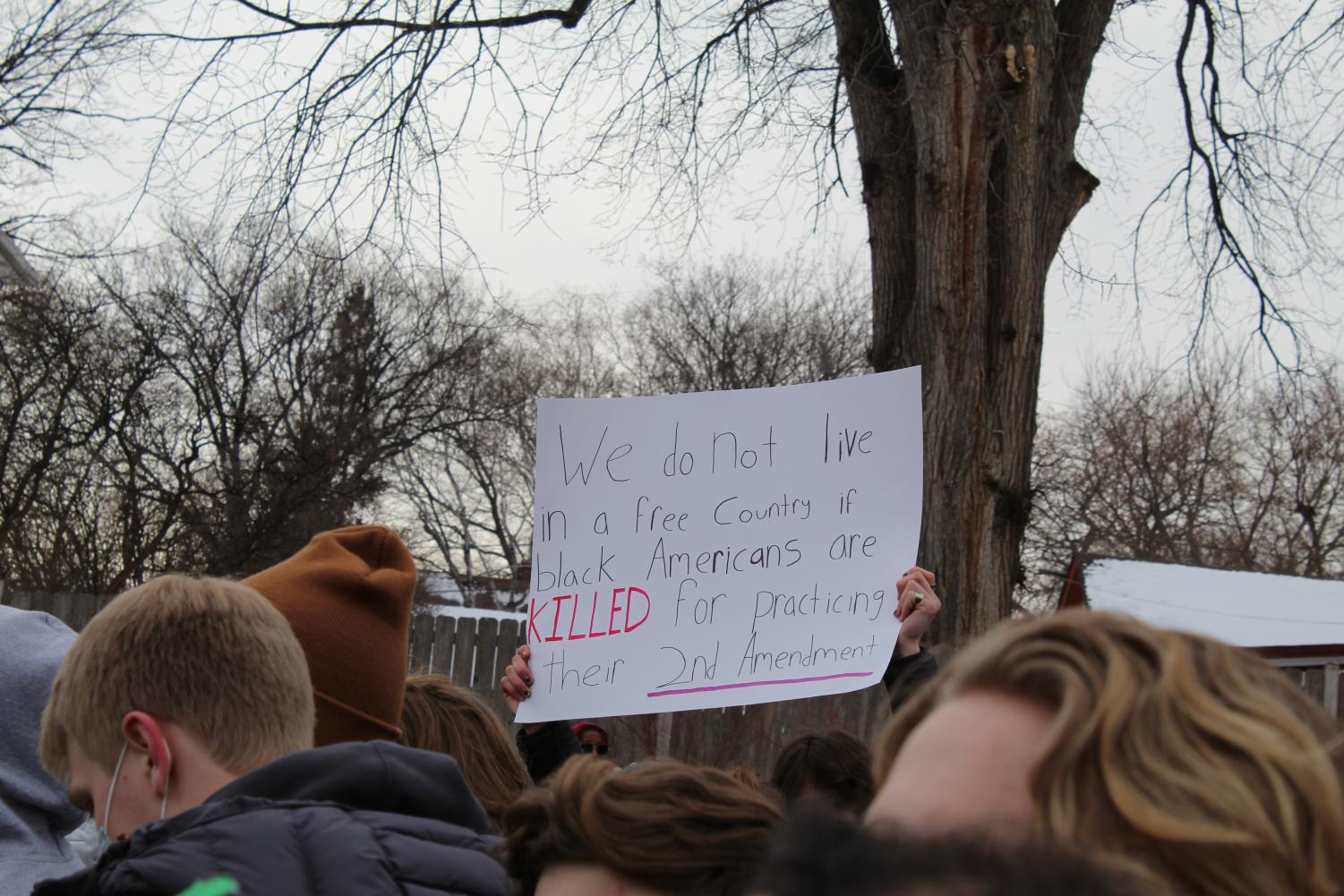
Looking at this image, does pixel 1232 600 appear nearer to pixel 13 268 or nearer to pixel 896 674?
pixel 896 674

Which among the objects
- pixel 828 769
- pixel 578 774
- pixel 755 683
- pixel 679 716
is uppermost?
pixel 578 774

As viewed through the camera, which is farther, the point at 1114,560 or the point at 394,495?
the point at 394,495

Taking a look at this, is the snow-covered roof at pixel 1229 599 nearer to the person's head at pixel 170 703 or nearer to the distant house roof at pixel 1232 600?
the distant house roof at pixel 1232 600

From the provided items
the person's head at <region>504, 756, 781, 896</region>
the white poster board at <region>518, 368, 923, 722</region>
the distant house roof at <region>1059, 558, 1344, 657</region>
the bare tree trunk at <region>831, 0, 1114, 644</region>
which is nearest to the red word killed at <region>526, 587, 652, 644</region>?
the white poster board at <region>518, 368, 923, 722</region>

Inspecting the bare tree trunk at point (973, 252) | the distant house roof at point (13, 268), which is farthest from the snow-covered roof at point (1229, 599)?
the distant house roof at point (13, 268)

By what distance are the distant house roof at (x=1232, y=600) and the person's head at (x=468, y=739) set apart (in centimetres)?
882

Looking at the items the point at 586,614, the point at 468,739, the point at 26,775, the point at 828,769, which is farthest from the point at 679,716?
the point at 26,775

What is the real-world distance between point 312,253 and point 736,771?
12.8ft

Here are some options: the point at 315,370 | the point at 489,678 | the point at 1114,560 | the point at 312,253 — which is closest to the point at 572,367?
the point at 315,370

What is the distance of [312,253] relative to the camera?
577cm

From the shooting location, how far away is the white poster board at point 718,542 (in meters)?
2.94

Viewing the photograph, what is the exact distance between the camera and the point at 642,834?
5.22 feet

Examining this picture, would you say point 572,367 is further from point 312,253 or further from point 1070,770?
point 1070,770

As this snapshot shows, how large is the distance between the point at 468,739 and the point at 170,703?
1.07 meters
